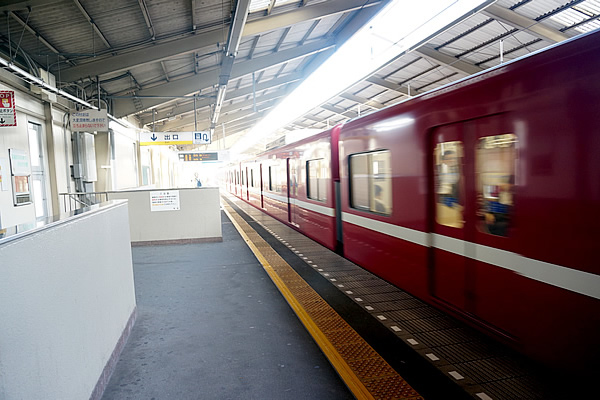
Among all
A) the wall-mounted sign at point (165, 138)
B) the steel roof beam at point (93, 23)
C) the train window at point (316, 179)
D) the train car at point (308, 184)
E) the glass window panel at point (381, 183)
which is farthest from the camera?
the wall-mounted sign at point (165, 138)

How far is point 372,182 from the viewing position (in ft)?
16.7

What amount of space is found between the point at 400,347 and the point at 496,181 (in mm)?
1708

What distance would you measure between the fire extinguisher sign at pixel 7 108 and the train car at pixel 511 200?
510 cm

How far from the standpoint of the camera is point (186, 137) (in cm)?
1318

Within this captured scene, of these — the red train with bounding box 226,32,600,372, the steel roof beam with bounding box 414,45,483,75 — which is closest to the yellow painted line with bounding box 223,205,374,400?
the red train with bounding box 226,32,600,372

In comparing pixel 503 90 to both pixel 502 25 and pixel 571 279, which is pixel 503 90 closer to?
pixel 571 279

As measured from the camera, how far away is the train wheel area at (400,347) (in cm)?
289

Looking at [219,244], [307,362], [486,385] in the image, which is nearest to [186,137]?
[219,244]

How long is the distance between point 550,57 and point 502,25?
30.2 ft

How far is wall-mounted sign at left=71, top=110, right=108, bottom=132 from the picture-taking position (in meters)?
8.59

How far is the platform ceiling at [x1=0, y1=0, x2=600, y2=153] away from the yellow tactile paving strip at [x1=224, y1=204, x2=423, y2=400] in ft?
14.1

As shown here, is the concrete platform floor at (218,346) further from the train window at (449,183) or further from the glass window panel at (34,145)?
the glass window panel at (34,145)

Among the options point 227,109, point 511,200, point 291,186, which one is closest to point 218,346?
point 511,200

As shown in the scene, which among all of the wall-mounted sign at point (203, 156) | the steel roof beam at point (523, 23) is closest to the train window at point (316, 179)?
the steel roof beam at point (523, 23)
